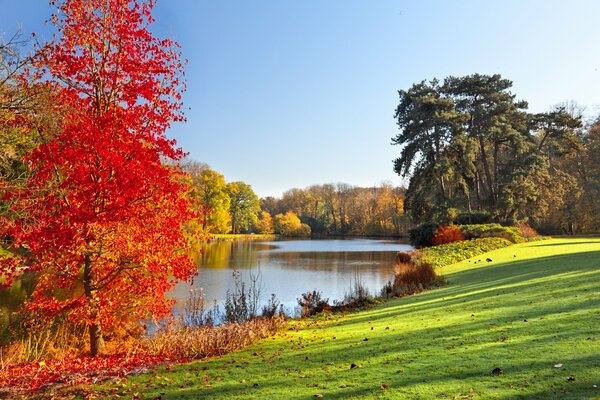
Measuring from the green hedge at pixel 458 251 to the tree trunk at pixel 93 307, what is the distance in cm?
1266

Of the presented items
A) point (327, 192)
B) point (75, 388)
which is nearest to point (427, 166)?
point (75, 388)

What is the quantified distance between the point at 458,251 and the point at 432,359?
53.5 ft

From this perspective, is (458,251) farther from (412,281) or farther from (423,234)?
(412,281)

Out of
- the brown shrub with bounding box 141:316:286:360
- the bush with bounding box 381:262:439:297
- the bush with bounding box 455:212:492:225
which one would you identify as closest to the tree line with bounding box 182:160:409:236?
the bush with bounding box 455:212:492:225

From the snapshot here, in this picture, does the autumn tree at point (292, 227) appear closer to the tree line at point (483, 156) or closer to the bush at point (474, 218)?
the tree line at point (483, 156)

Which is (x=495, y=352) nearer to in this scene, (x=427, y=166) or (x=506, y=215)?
(x=427, y=166)

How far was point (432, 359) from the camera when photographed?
15.1 ft

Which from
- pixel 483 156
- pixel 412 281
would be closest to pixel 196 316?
pixel 412 281

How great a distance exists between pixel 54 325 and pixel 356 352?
8.46 m

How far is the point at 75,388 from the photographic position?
483 centimetres

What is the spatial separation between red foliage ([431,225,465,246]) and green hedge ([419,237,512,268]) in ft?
6.24

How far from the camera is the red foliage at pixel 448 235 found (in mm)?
24141

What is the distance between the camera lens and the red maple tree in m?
6.78

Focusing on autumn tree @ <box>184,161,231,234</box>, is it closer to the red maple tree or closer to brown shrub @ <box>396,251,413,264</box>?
brown shrub @ <box>396,251,413,264</box>
